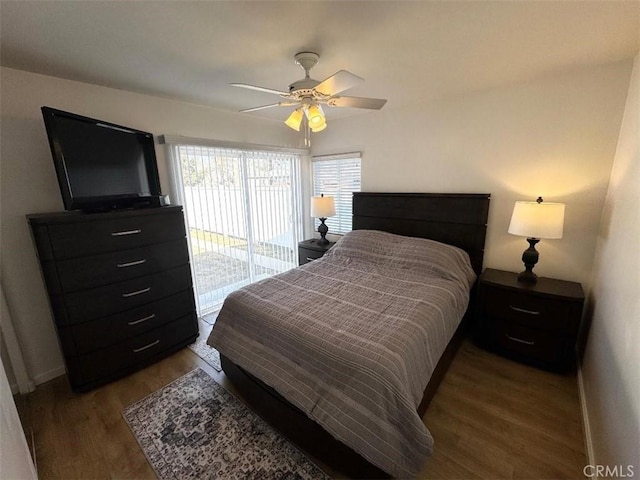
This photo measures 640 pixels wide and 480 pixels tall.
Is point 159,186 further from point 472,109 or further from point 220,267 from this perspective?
point 472,109

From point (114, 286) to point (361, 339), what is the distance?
1.90 m

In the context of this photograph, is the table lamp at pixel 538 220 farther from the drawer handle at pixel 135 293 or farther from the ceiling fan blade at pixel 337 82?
the drawer handle at pixel 135 293

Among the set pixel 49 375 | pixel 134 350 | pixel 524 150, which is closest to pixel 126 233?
pixel 134 350

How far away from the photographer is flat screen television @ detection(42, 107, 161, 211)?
1767 millimetres

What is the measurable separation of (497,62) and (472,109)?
68 cm

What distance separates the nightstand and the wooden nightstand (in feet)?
5.94

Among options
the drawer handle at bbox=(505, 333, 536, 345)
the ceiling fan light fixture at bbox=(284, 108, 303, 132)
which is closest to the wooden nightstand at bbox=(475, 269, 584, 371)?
the drawer handle at bbox=(505, 333, 536, 345)

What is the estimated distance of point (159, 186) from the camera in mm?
2459

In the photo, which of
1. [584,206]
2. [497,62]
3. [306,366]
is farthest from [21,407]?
[584,206]

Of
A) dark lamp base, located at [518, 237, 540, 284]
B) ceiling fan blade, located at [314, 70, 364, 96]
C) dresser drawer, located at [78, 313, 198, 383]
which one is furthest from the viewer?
dark lamp base, located at [518, 237, 540, 284]

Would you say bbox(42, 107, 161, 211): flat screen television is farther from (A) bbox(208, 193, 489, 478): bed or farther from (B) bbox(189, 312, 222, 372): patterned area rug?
(B) bbox(189, 312, 222, 372): patterned area rug

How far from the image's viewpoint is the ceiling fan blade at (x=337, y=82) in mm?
1400

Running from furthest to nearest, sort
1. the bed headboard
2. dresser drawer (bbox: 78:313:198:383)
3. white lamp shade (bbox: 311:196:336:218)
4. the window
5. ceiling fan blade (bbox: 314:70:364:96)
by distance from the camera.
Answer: the window
white lamp shade (bbox: 311:196:336:218)
the bed headboard
dresser drawer (bbox: 78:313:198:383)
ceiling fan blade (bbox: 314:70:364:96)

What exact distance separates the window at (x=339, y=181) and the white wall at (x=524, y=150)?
564 mm
